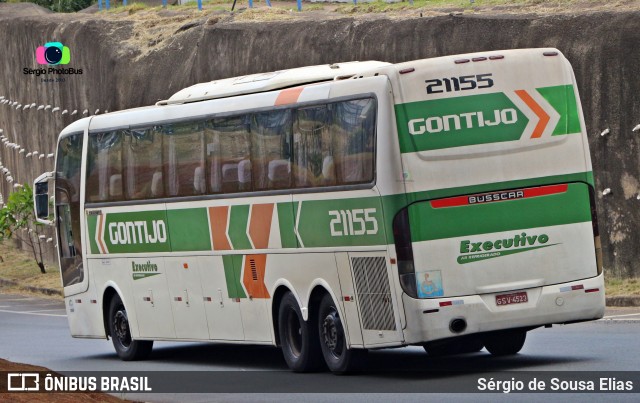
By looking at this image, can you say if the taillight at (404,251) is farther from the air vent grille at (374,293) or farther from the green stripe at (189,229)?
the green stripe at (189,229)

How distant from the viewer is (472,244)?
1552cm

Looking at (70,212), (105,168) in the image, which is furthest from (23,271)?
(105,168)

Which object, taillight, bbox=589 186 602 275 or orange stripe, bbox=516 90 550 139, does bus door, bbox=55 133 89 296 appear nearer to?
orange stripe, bbox=516 90 550 139

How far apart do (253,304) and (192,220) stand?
1.58 meters

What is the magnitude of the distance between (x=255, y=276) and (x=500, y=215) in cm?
371

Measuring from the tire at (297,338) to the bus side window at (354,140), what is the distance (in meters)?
1.83

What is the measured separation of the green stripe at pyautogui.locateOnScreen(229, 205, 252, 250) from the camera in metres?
18.2

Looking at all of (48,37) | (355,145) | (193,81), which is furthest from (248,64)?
(355,145)

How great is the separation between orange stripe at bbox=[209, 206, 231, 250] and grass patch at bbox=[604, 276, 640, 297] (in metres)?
7.57

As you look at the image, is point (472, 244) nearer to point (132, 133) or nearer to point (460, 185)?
point (460, 185)

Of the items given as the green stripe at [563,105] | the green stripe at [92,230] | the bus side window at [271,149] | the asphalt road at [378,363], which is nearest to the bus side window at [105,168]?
the green stripe at [92,230]

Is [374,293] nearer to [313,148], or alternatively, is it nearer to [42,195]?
[313,148]

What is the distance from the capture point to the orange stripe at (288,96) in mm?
17281

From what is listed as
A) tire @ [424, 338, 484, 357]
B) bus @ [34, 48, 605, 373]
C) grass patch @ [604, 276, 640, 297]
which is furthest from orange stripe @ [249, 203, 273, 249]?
grass patch @ [604, 276, 640, 297]
